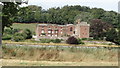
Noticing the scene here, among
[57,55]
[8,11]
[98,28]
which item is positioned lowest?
[98,28]

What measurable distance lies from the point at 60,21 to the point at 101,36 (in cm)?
3980

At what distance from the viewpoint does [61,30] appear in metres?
97.3

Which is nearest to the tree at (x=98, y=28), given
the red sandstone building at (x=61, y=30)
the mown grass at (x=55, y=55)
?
the red sandstone building at (x=61, y=30)

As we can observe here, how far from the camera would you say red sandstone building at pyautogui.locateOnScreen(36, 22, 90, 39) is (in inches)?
3492

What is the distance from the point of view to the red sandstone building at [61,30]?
291ft

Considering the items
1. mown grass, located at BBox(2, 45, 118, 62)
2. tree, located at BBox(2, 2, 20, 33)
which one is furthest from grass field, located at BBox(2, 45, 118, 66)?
tree, located at BBox(2, 2, 20, 33)

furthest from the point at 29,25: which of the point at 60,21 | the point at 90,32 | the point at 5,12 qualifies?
the point at 5,12

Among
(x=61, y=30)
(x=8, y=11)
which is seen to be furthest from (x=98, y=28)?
(x=8, y=11)

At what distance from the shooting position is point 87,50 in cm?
1894

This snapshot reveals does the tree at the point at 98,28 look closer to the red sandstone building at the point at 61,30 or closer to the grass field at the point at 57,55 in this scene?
the red sandstone building at the point at 61,30

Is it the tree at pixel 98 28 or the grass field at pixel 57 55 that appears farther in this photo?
the tree at pixel 98 28

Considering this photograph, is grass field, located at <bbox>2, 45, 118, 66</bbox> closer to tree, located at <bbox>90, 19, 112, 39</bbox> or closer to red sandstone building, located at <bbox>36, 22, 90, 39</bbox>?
tree, located at <bbox>90, 19, 112, 39</bbox>

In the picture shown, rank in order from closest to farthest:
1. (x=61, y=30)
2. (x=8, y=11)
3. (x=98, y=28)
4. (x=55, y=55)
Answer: (x=55, y=55)
(x=8, y=11)
(x=98, y=28)
(x=61, y=30)

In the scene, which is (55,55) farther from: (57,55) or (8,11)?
(8,11)
